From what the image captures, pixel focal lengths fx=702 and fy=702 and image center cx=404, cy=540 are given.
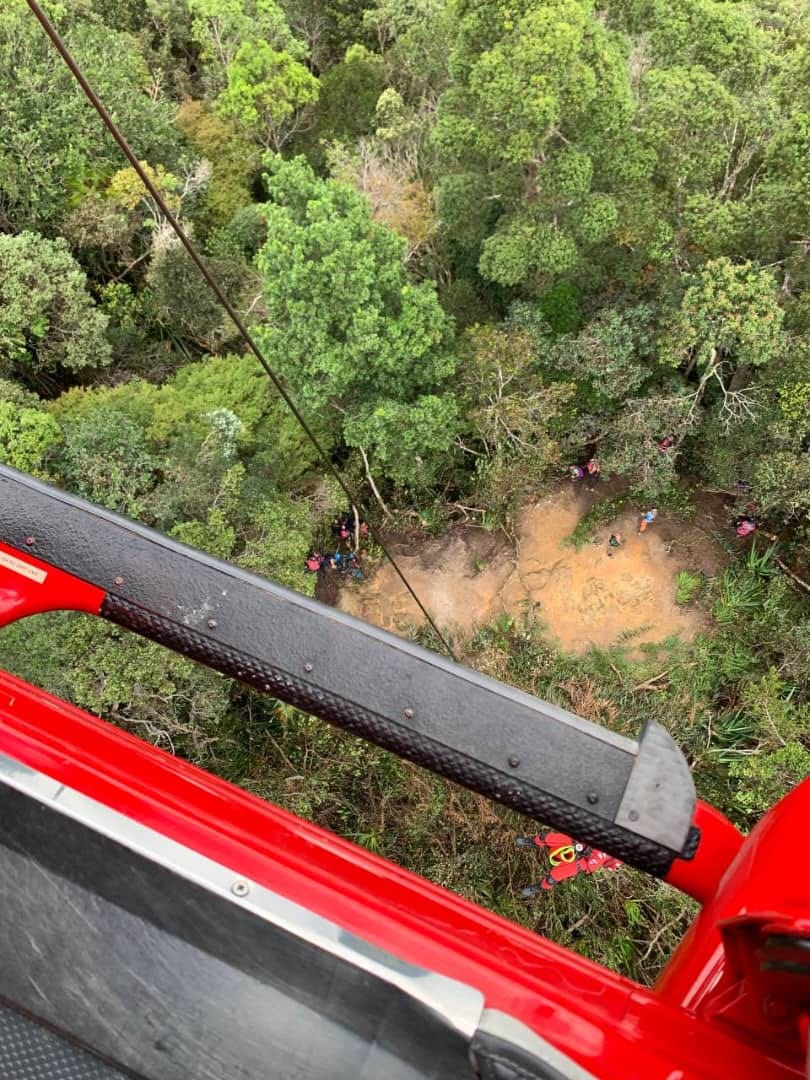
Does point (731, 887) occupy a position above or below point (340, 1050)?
below

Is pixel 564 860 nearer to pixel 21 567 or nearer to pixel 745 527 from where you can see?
pixel 745 527

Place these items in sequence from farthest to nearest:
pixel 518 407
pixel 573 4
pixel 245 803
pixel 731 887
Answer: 1. pixel 518 407
2. pixel 573 4
3. pixel 245 803
4. pixel 731 887

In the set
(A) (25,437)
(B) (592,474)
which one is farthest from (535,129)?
(A) (25,437)

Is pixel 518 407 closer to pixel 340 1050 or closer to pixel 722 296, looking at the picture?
pixel 722 296

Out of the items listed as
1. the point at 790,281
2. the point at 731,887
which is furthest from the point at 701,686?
the point at 731,887

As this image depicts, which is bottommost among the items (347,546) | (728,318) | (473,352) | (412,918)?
(347,546)

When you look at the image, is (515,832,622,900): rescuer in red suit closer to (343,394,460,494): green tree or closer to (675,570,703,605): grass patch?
(675,570,703,605): grass patch

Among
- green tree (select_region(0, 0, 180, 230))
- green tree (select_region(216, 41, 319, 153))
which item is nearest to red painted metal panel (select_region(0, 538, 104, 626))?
green tree (select_region(0, 0, 180, 230))
